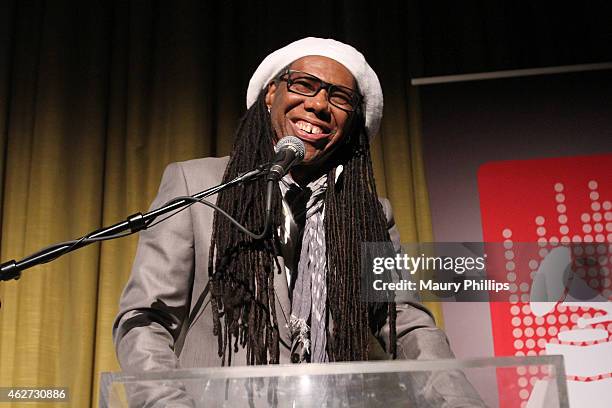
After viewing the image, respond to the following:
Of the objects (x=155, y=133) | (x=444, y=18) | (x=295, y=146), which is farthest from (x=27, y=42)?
(x=295, y=146)

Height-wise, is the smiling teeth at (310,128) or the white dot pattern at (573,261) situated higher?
the smiling teeth at (310,128)

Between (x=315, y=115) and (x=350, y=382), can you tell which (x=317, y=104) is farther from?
(x=350, y=382)

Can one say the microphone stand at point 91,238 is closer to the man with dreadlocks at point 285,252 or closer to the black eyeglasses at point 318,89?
the man with dreadlocks at point 285,252

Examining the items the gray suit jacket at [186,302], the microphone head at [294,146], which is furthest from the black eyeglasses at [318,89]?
the microphone head at [294,146]

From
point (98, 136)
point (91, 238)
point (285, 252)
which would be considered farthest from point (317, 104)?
point (98, 136)

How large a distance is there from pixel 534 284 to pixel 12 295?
1.41m

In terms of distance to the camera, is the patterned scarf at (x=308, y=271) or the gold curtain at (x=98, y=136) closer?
the patterned scarf at (x=308, y=271)

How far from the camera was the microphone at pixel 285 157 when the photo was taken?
128 centimetres

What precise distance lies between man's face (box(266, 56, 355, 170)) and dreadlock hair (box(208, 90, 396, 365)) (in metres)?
0.04

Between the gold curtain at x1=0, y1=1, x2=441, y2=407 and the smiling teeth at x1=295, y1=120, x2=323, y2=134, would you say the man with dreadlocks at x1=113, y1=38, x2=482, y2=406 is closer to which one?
the smiling teeth at x1=295, y1=120, x2=323, y2=134

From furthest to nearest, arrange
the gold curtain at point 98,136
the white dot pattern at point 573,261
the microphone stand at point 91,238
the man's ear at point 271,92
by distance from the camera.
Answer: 1. the gold curtain at point 98,136
2. the white dot pattern at point 573,261
3. the man's ear at point 271,92
4. the microphone stand at point 91,238

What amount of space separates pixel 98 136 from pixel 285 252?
0.95 metres

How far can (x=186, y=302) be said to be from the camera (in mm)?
1620

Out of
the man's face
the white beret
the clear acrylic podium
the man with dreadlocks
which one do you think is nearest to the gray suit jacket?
the man with dreadlocks
